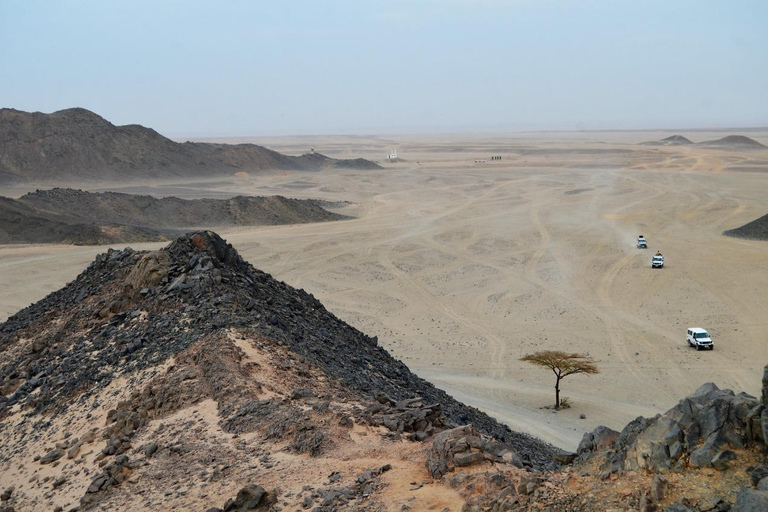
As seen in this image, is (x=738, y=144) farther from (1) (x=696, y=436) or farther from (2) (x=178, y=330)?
(1) (x=696, y=436)

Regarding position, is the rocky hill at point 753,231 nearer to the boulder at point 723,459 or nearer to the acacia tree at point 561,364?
the acacia tree at point 561,364

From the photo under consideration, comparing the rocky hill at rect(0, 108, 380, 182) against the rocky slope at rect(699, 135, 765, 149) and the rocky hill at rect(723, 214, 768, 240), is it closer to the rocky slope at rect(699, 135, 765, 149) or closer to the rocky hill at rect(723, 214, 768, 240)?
the rocky hill at rect(723, 214, 768, 240)

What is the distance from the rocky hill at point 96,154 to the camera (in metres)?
101

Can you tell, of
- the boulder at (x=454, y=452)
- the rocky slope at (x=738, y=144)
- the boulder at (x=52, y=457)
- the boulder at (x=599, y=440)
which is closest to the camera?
the boulder at (x=454, y=452)

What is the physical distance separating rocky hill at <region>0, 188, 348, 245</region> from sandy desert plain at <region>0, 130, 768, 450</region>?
4.14 metres

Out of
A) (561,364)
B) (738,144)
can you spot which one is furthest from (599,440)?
(738,144)

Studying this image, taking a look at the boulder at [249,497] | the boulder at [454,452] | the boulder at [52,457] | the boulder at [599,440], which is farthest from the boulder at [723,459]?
the boulder at [52,457]

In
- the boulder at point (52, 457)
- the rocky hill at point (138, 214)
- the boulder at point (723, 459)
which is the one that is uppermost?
the boulder at point (723, 459)

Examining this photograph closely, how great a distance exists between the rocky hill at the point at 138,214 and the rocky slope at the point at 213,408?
36.1 metres

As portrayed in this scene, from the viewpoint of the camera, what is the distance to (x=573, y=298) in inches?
1452

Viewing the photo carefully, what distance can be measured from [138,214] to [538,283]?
129ft

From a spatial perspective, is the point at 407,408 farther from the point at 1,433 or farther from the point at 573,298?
the point at 573,298

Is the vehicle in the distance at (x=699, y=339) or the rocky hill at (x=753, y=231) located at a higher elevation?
the rocky hill at (x=753, y=231)

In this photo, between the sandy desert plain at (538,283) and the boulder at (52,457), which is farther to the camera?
the sandy desert plain at (538,283)
